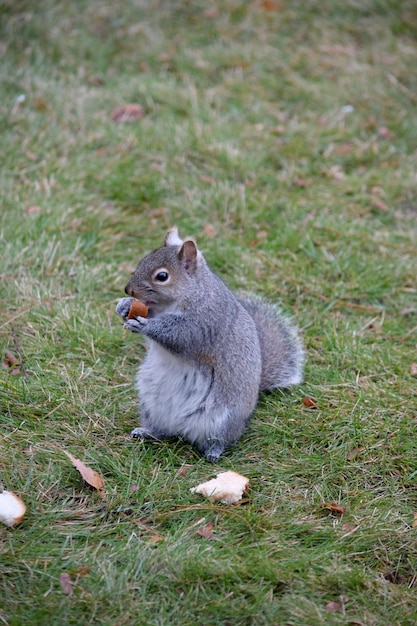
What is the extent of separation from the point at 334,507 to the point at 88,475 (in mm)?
860

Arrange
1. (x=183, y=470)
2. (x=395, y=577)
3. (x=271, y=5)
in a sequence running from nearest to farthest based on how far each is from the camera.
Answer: (x=395, y=577) → (x=183, y=470) → (x=271, y=5)

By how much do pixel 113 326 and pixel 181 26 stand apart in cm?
384

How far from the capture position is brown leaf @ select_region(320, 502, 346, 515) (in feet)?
8.96

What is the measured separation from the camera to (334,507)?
2.74 metres

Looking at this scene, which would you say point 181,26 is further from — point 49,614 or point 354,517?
point 49,614

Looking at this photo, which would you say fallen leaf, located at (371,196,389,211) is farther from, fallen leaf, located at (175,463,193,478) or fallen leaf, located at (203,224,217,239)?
fallen leaf, located at (175,463,193,478)

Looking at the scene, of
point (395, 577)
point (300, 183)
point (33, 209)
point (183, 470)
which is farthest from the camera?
point (300, 183)

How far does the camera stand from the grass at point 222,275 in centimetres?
240

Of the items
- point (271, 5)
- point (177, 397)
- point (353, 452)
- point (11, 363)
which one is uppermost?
point (271, 5)

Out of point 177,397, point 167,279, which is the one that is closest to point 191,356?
point 177,397

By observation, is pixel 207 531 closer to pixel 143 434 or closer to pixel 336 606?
pixel 336 606

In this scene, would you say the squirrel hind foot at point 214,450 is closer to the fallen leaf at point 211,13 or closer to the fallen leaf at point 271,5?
the fallen leaf at point 211,13

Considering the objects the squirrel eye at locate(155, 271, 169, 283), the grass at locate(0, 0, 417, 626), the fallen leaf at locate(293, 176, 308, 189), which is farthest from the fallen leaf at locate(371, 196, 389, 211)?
the squirrel eye at locate(155, 271, 169, 283)

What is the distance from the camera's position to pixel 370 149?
5371 mm
